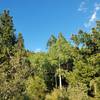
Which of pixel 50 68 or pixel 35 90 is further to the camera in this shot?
pixel 50 68

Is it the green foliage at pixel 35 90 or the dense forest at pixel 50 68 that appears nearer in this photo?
the dense forest at pixel 50 68

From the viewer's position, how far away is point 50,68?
6406 cm

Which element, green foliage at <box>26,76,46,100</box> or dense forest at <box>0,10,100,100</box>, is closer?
dense forest at <box>0,10,100,100</box>

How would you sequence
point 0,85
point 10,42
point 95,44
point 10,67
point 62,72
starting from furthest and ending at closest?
Result: point 10,42 → point 62,72 → point 95,44 → point 10,67 → point 0,85

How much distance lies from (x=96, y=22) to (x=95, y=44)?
385 cm

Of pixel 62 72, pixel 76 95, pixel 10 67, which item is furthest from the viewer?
pixel 62 72

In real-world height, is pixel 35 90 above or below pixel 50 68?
below

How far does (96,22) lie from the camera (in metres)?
49.6

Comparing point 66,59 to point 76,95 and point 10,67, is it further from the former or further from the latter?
point 10,67

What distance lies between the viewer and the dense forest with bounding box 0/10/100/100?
21.5 metres

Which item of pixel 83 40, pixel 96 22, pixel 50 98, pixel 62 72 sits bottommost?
pixel 50 98

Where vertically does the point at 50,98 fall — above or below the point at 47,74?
below

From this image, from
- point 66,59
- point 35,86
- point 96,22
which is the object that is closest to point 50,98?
point 35,86

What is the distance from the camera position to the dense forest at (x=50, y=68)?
21.5 meters
